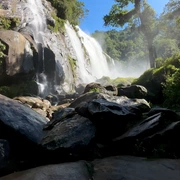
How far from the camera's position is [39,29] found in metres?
23.0

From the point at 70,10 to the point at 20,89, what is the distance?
1869 centimetres

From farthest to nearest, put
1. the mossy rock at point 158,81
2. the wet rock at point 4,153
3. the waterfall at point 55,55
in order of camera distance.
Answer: the waterfall at point 55,55
the mossy rock at point 158,81
the wet rock at point 4,153

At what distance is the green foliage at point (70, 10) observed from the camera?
2975 cm

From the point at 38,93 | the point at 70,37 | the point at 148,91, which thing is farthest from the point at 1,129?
the point at 70,37

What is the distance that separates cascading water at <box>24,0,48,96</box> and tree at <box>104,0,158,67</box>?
A: 25.0 feet

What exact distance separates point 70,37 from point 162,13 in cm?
1184

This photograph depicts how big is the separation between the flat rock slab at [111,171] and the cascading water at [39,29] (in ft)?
47.2

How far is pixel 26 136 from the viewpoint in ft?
17.3

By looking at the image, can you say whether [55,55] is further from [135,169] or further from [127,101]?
[135,169]

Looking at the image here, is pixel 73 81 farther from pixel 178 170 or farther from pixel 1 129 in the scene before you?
pixel 178 170

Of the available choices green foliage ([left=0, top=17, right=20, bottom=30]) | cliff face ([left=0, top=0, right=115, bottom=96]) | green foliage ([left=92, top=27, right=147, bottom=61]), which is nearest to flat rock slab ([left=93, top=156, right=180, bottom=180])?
cliff face ([left=0, top=0, right=115, bottom=96])

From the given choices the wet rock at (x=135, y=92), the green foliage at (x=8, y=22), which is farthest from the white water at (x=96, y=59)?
the wet rock at (x=135, y=92)

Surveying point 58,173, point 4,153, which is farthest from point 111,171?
point 4,153

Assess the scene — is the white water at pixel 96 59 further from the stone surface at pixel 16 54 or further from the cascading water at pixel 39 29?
the stone surface at pixel 16 54
